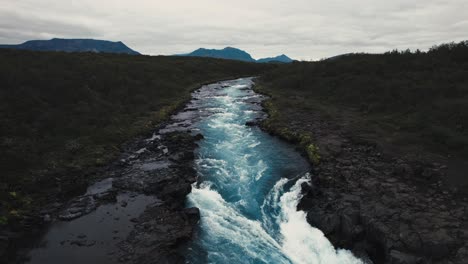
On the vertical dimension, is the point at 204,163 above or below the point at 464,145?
below

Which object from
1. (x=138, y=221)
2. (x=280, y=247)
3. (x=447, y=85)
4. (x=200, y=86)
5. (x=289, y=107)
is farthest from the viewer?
(x=200, y=86)

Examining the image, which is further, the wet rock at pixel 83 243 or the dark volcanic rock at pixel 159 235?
the wet rock at pixel 83 243

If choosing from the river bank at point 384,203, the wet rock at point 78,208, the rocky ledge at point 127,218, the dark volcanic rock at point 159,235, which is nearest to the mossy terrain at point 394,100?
the river bank at point 384,203

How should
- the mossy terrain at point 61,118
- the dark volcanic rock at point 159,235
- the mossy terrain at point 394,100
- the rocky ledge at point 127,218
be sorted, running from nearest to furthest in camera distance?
the dark volcanic rock at point 159,235, the rocky ledge at point 127,218, the mossy terrain at point 61,118, the mossy terrain at point 394,100

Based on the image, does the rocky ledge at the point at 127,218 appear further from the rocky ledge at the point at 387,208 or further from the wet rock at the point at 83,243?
the rocky ledge at the point at 387,208

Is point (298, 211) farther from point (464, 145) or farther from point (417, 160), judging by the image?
point (464, 145)

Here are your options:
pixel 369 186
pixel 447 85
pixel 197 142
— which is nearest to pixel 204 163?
pixel 197 142

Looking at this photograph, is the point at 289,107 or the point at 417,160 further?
the point at 289,107
